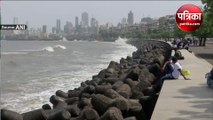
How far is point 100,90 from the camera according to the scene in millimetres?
11930

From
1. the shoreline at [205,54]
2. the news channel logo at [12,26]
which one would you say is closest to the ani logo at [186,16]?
the shoreline at [205,54]

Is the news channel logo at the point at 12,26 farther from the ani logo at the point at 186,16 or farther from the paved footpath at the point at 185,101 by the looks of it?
the ani logo at the point at 186,16

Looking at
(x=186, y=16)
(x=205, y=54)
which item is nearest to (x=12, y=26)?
(x=186, y=16)

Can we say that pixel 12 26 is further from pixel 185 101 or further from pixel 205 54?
pixel 205 54

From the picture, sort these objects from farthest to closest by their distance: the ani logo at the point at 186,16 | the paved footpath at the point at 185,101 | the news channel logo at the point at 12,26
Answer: the ani logo at the point at 186,16 → the paved footpath at the point at 185,101 → the news channel logo at the point at 12,26

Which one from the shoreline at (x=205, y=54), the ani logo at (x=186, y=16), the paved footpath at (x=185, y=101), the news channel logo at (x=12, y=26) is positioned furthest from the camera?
the shoreline at (x=205, y=54)

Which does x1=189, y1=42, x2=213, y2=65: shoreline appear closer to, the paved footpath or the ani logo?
the ani logo

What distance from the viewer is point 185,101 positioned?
9.09m

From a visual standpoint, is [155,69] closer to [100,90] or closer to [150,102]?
[100,90]

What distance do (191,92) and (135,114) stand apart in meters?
1.56

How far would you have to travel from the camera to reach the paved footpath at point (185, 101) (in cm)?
768

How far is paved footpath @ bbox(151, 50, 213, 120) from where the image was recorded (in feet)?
25.2

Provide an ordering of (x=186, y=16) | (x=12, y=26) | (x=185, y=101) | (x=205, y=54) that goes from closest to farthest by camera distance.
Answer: (x=12, y=26) < (x=185, y=101) < (x=186, y=16) < (x=205, y=54)

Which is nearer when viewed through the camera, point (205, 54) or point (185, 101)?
point (185, 101)
